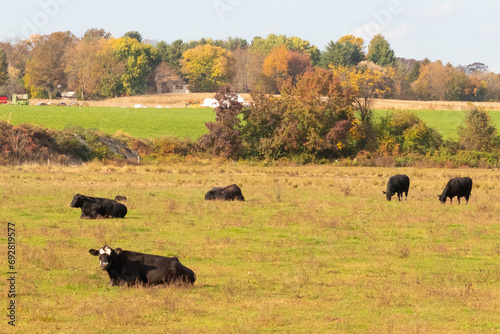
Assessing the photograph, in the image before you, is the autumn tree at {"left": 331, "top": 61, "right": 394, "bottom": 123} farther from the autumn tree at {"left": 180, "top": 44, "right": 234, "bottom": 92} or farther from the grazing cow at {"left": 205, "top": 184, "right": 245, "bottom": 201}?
the grazing cow at {"left": 205, "top": 184, "right": 245, "bottom": 201}

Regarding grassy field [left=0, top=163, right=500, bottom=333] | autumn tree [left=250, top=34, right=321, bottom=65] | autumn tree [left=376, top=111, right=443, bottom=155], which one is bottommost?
grassy field [left=0, top=163, right=500, bottom=333]

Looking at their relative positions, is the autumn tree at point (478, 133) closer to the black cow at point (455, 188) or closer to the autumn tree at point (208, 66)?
the black cow at point (455, 188)

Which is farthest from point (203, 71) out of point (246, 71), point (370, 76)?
point (370, 76)

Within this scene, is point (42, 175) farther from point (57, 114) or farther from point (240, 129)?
point (57, 114)

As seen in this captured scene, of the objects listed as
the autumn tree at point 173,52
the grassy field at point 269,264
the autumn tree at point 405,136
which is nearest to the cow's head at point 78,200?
the grassy field at point 269,264

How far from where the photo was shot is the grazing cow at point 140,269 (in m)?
13.4

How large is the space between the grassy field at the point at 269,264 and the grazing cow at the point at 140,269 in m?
0.27

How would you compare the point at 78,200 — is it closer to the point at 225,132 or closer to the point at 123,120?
the point at 225,132

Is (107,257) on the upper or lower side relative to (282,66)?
lower

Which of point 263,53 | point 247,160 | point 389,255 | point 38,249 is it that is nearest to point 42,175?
point 247,160

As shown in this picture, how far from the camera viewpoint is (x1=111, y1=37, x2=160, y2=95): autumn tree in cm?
15088

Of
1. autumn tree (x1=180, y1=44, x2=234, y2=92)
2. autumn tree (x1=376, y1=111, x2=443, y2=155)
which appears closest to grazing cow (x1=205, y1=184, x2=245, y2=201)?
autumn tree (x1=376, y1=111, x2=443, y2=155)

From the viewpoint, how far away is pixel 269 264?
1611cm

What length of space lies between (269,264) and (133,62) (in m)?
142
